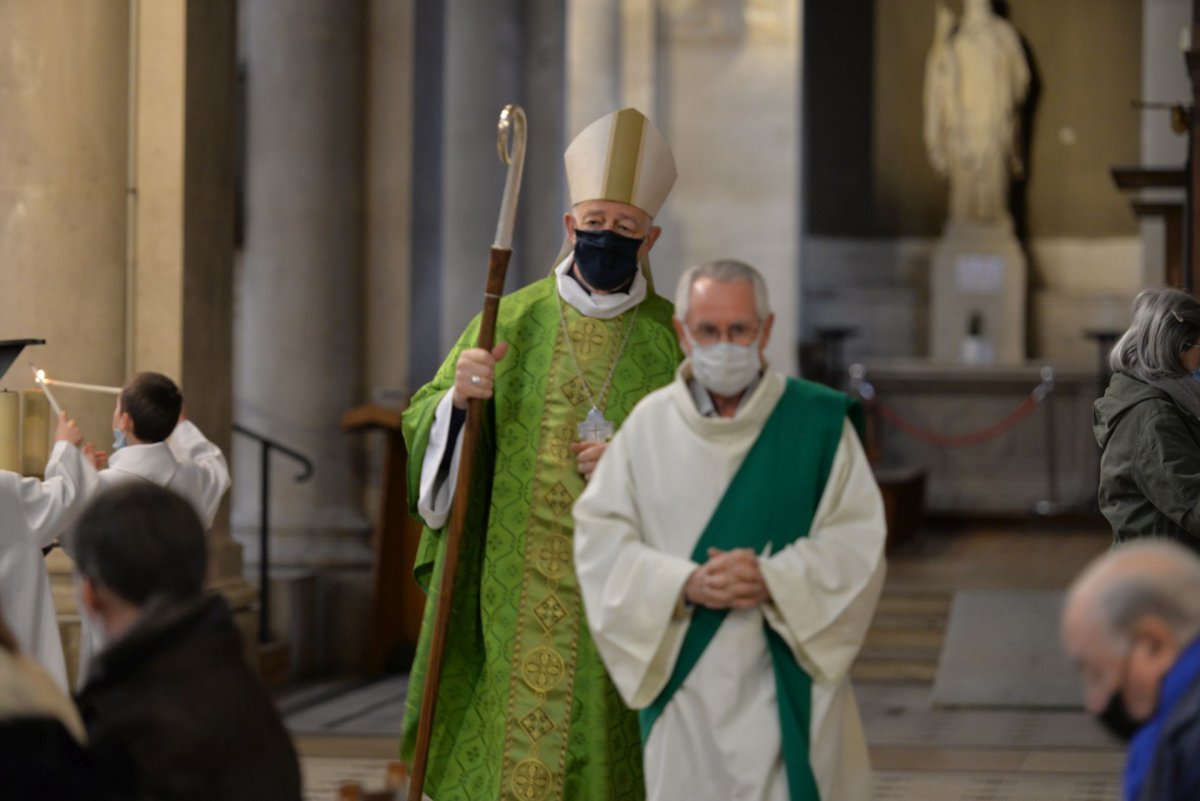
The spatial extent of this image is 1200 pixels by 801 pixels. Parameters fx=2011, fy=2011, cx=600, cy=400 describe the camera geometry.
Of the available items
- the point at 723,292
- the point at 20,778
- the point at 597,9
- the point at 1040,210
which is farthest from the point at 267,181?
the point at 1040,210

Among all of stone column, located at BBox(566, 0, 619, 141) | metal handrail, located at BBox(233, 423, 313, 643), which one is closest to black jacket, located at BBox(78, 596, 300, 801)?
metal handrail, located at BBox(233, 423, 313, 643)

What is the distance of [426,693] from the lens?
512cm

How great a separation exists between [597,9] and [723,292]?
11509 millimetres

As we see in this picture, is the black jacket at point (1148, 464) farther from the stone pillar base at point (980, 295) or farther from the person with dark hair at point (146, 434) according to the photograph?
Result: the stone pillar base at point (980, 295)

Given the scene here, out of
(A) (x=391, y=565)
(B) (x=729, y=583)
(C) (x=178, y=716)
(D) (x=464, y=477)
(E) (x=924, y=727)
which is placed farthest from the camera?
(A) (x=391, y=565)

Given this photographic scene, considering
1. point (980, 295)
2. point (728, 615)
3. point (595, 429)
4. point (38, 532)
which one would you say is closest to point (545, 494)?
point (595, 429)

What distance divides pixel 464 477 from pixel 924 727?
501 centimetres

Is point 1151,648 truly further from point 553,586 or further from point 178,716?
point 553,586

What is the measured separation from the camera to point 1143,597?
276 centimetres

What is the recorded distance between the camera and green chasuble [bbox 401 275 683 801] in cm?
525

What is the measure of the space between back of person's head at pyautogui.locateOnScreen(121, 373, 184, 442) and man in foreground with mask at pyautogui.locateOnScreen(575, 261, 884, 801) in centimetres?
244

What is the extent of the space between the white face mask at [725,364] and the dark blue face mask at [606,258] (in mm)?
1148

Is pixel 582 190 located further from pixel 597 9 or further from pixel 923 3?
pixel 923 3

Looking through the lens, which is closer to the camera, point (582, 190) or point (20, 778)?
point (20, 778)
